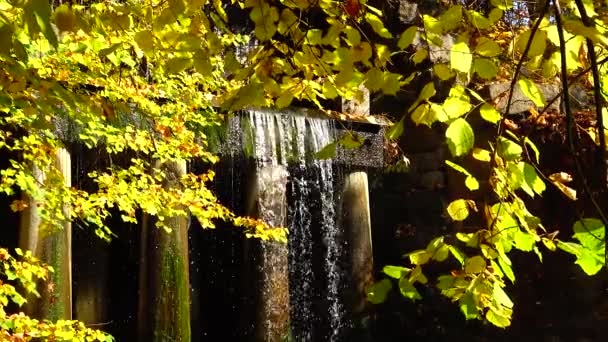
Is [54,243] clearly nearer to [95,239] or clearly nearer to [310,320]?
[95,239]

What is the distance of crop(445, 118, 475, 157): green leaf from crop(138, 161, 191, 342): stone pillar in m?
5.48

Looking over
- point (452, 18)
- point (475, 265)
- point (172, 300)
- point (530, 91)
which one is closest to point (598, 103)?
point (530, 91)

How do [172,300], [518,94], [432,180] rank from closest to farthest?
[172,300] < [518,94] < [432,180]

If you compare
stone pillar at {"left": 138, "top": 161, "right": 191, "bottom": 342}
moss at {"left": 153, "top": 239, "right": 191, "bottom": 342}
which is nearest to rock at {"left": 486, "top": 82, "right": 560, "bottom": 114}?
stone pillar at {"left": 138, "top": 161, "right": 191, "bottom": 342}

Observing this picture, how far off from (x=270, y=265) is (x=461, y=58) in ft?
20.9

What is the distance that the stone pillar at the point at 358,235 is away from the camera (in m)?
8.81

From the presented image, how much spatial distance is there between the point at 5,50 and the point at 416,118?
1.07 meters

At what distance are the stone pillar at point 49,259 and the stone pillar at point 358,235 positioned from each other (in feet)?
12.4

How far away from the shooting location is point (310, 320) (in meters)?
9.47

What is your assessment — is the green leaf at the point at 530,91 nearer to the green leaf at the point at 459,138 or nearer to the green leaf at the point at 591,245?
the green leaf at the point at 459,138

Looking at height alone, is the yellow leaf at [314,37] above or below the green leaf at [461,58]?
above

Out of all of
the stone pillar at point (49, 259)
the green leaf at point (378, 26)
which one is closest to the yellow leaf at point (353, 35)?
the green leaf at point (378, 26)

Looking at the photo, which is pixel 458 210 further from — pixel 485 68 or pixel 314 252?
pixel 314 252

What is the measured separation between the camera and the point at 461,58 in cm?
167
